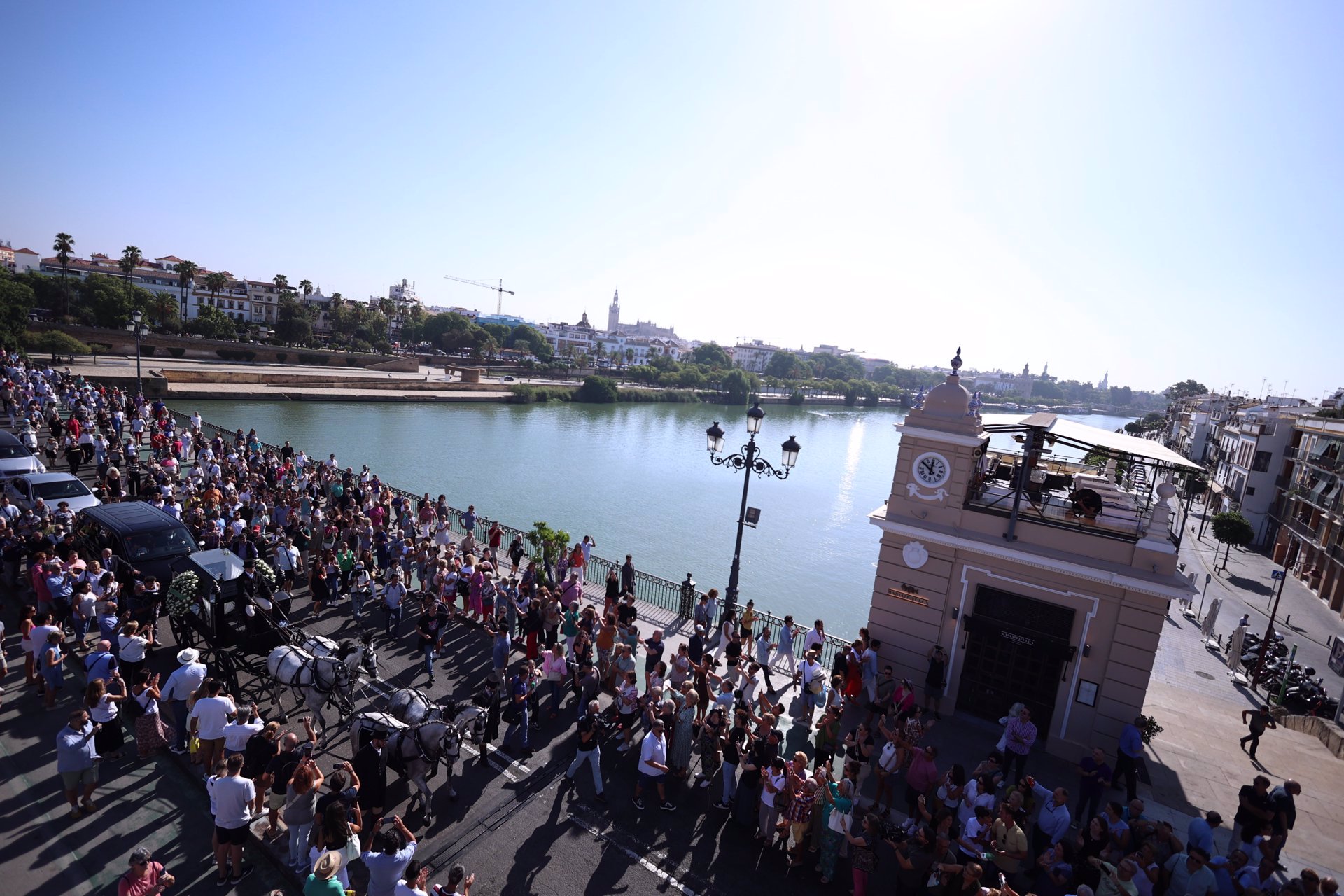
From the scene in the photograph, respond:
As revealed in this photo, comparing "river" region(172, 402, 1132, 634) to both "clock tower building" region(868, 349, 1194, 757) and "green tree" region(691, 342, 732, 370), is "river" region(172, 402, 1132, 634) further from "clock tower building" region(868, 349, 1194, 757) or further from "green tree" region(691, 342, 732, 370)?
"green tree" region(691, 342, 732, 370)

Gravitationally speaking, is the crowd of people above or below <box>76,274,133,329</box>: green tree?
below

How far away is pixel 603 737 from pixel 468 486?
28.4 metres

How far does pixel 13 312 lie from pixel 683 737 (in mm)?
58883

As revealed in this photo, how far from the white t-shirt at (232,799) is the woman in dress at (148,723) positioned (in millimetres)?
2744

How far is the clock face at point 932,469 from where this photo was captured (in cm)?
1242

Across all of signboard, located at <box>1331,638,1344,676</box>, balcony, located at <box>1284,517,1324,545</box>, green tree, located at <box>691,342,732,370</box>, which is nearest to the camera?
signboard, located at <box>1331,638,1344,676</box>

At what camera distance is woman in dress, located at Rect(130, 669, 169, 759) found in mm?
8242

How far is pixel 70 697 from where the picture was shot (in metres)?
9.56

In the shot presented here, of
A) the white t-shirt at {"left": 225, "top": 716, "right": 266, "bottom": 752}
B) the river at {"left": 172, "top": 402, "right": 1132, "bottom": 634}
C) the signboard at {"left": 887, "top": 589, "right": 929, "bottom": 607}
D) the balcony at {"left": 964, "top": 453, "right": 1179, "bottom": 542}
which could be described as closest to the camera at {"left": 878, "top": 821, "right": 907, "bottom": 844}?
the signboard at {"left": 887, "top": 589, "right": 929, "bottom": 607}

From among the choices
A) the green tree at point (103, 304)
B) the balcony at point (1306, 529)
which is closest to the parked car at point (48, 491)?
the balcony at point (1306, 529)

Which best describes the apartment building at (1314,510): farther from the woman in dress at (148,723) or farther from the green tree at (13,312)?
the green tree at (13,312)

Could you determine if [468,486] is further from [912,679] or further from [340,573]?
A: [912,679]

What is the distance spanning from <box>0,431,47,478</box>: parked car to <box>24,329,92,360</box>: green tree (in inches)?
1602

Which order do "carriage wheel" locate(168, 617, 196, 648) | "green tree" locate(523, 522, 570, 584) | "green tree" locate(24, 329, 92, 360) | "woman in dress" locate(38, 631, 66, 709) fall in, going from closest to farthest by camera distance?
"woman in dress" locate(38, 631, 66, 709), "carriage wheel" locate(168, 617, 196, 648), "green tree" locate(523, 522, 570, 584), "green tree" locate(24, 329, 92, 360)
